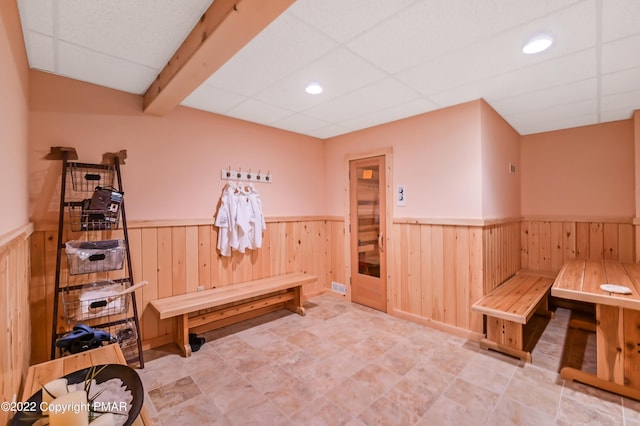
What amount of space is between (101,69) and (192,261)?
1.92 m

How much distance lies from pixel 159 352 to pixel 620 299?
12.4 ft

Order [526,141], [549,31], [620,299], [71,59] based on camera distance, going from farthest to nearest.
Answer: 1. [526,141]
2. [71,59]
3. [620,299]
4. [549,31]

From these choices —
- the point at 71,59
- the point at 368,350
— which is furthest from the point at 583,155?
the point at 71,59

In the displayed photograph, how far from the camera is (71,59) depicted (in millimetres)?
2170

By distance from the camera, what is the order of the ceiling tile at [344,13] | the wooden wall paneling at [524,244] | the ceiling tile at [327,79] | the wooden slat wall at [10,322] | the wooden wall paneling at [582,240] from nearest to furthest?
the wooden slat wall at [10,322], the ceiling tile at [344,13], the ceiling tile at [327,79], the wooden wall paneling at [582,240], the wooden wall paneling at [524,244]

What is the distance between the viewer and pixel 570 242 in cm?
398

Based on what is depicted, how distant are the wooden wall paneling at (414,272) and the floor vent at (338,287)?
108cm

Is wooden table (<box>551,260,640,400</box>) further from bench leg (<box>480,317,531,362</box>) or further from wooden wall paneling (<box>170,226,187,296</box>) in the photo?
wooden wall paneling (<box>170,226,187,296</box>)

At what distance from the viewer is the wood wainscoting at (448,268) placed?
120 inches

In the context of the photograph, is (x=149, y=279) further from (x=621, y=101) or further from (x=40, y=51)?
(x=621, y=101)

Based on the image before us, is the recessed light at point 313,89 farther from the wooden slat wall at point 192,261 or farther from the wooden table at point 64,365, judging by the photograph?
the wooden table at point 64,365

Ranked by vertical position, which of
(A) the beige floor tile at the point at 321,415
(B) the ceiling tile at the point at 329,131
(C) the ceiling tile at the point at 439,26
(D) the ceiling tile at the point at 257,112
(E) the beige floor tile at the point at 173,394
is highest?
(B) the ceiling tile at the point at 329,131

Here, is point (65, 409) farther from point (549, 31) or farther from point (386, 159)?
point (386, 159)

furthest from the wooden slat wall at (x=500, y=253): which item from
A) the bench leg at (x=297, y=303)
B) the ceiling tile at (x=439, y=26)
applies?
the bench leg at (x=297, y=303)
